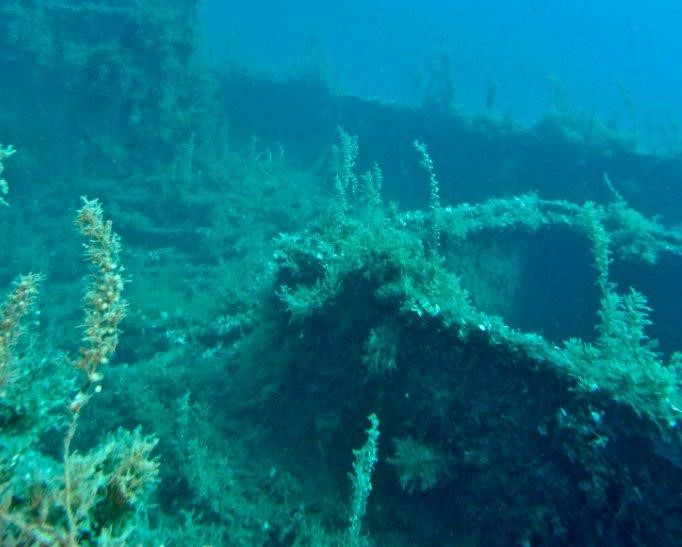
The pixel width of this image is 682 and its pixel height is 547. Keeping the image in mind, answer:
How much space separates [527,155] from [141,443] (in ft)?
50.0

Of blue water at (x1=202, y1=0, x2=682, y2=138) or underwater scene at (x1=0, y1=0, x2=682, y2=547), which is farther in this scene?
blue water at (x1=202, y1=0, x2=682, y2=138)

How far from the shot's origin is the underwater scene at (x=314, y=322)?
10.6 feet

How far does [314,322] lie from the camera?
5.27 meters

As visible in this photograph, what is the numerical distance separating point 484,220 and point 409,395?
426 centimetres

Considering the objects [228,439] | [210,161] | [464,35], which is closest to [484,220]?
[228,439]

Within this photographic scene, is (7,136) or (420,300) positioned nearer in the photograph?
(420,300)

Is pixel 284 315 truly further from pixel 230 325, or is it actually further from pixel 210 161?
pixel 210 161

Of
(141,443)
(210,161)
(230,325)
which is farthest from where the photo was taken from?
(210,161)

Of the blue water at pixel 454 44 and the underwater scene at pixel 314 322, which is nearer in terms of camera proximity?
the underwater scene at pixel 314 322

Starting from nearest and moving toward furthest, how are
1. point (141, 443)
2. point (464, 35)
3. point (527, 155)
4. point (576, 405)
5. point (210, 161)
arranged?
point (141, 443), point (576, 405), point (527, 155), point (210, 161), point (464, 35)

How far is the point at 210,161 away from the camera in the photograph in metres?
17.1

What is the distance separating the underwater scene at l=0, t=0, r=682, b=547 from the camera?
324 centimetres

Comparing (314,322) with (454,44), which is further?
(454,44)

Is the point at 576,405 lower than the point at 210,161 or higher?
higher
